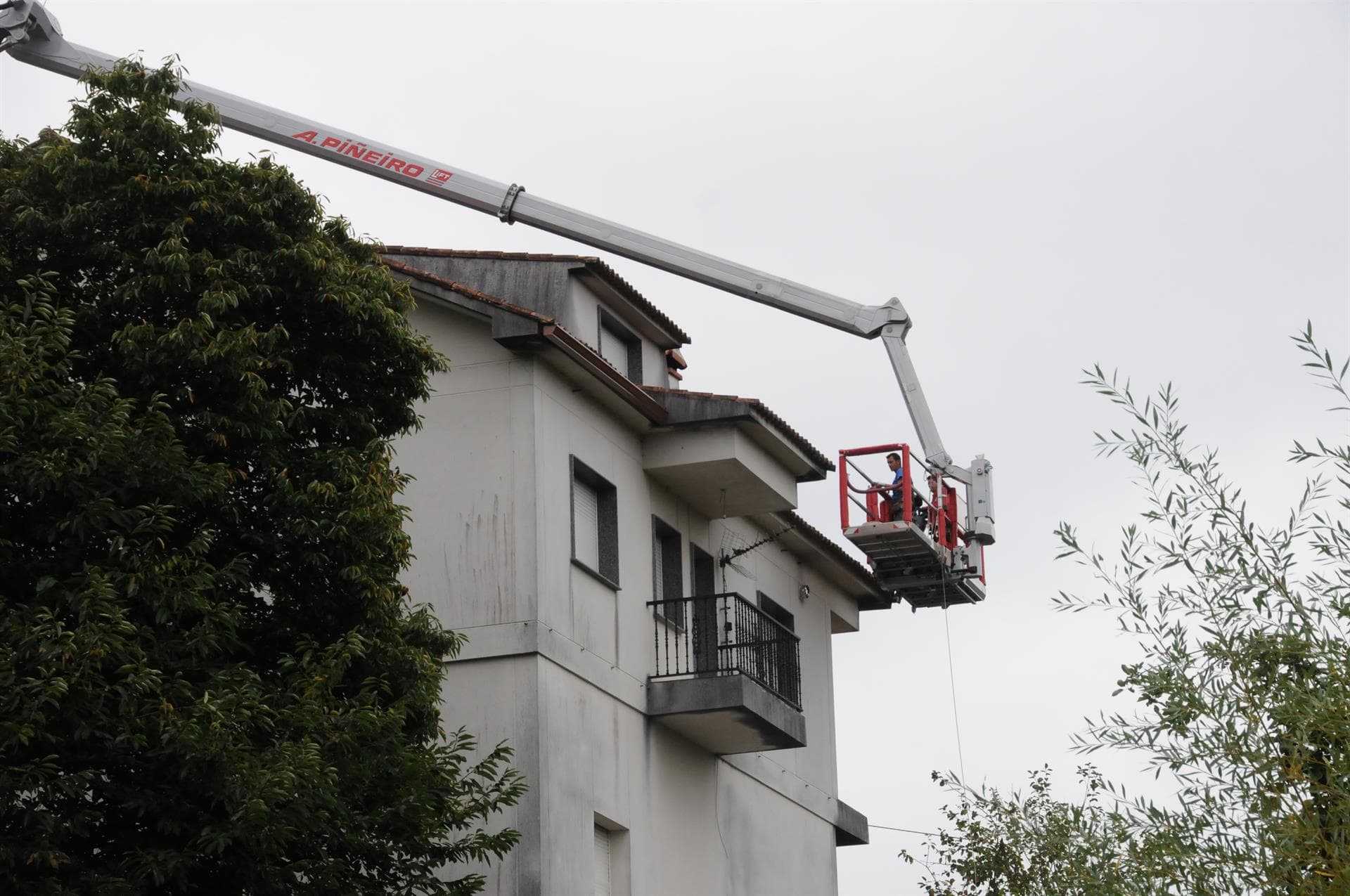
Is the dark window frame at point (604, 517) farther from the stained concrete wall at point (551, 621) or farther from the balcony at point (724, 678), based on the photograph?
the balcony at point (724, 678)

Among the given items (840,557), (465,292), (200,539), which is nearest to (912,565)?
(840,557)

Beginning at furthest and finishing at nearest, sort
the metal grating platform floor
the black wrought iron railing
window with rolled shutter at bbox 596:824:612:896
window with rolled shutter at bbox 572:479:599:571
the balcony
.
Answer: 1. the metal grating platform floor
2. the black wrought iron railing
3. the balcony
4. window with rolled shutter at bbox 572:479:599:571
5. window with rolled shutter at bbox 596:824:612:896

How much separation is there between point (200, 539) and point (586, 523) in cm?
879

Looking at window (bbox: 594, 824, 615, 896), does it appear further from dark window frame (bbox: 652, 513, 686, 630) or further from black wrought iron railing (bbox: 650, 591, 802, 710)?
dark window frame (bbox: 652, 513, 686, 630)

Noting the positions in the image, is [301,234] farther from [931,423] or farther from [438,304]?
[931,423]

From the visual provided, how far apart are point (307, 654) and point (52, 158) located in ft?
16.8

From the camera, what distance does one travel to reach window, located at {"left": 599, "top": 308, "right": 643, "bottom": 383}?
2653cm

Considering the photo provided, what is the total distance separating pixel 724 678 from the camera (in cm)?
2383

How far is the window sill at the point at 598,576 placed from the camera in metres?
23.0

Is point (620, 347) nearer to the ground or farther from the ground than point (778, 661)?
farther from the ground

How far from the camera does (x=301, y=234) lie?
18.2 meters

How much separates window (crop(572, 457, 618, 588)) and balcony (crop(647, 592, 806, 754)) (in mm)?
932

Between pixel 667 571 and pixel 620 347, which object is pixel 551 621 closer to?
pixel 667 571

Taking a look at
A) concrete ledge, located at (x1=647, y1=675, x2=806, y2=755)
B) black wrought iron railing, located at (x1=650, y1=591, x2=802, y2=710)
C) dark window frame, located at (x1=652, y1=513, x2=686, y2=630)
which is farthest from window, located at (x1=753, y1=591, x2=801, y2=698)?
dark window frame, located at (x1=652, y1=513, x2=686, y2=630)
